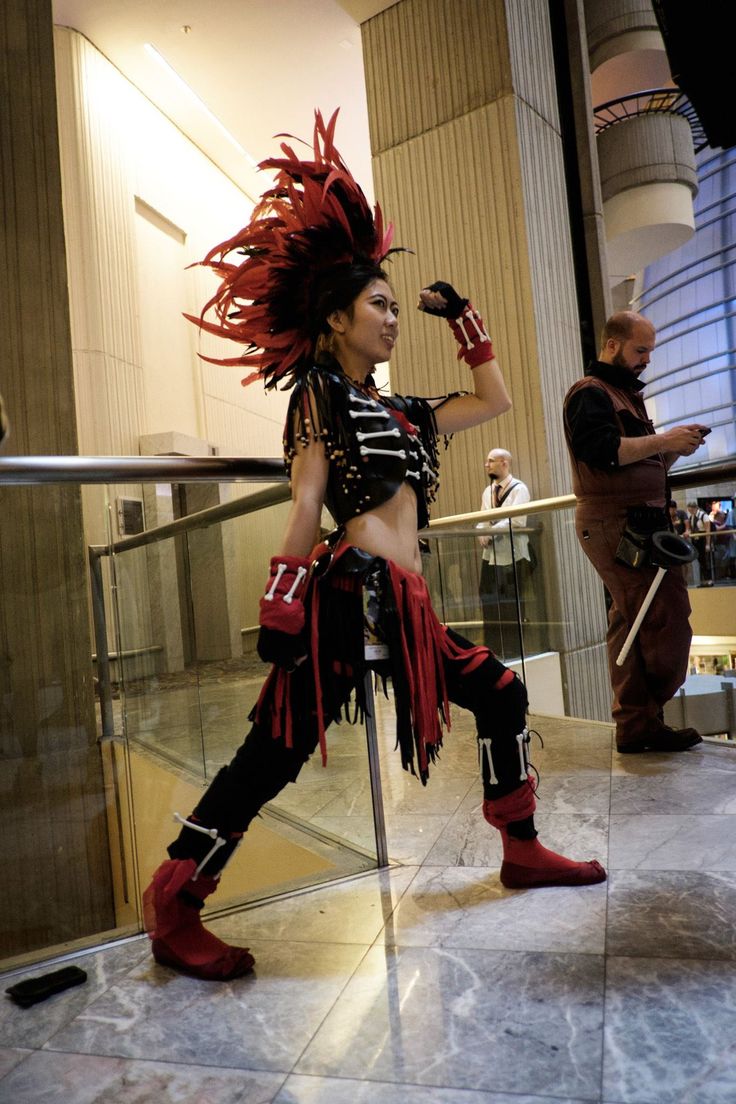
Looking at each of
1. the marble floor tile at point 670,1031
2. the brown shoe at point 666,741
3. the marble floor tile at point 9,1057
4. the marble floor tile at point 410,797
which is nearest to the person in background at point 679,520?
the brown shoe at point 666,741

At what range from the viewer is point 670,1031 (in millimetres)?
1226

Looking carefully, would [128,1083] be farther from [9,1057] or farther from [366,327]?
[366,327]

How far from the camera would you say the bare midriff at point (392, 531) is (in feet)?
5.55

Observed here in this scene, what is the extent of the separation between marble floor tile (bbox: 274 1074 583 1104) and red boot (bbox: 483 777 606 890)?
0.72 meters

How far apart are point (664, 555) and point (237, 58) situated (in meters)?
7.37

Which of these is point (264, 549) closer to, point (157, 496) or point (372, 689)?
point (157, 496)

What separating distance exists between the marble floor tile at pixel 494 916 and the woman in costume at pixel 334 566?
0.06 m

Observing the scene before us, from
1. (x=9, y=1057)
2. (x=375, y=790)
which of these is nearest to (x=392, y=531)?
(x=375, y=790)

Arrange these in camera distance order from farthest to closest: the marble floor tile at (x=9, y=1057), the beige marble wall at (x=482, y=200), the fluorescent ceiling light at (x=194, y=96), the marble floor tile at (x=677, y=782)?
1. the fluorescent ceiling light at (x=194, y=96)
2. the beige marble wall at (x=482, y=200)
3. the marble floor tile at (x=677, y=782)
4. the marble floor tile at (x=9, y=1057)

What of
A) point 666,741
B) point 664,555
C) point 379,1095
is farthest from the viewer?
point 666,741

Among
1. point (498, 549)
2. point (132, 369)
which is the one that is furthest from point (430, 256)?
point (498, 549)

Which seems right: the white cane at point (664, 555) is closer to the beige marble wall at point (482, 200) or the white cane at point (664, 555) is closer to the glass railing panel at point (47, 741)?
the glass railing panel at point (47, 741)

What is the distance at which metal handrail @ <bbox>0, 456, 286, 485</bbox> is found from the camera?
171cm

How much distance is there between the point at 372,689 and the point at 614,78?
33.4 feet
